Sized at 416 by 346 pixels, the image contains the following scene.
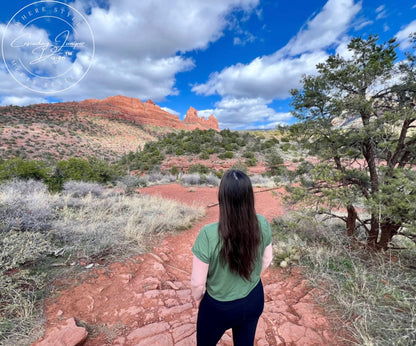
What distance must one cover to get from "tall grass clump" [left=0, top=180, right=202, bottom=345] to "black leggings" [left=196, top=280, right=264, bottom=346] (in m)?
1.83

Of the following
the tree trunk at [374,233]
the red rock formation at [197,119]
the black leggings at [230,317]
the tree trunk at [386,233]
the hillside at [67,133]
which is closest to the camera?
the black leggings at [230,317]

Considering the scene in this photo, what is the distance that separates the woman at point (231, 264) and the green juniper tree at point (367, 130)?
2.36m

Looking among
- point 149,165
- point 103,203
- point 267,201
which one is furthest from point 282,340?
point 149,165

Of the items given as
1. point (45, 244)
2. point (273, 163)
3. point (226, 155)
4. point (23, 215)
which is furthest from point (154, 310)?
point (226, 155)

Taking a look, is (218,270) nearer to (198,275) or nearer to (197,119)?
(198,275)

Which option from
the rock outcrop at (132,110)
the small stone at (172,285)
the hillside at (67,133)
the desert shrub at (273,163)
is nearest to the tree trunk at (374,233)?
the small stone at (172,285)

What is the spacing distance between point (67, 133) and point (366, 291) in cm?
4214

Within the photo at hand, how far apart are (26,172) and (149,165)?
35.4 feet

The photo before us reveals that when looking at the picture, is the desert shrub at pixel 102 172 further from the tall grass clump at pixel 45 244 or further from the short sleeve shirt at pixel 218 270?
the short sleeve shirt at pixel 218 270

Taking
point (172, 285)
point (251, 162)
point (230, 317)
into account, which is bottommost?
point (172, 285)

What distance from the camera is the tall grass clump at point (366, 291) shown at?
1885mm

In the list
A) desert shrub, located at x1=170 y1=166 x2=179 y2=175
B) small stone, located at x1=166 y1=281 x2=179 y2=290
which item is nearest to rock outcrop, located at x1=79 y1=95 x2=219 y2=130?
desert shrub, located at x1=170 y1=166 x2=179 y2=175

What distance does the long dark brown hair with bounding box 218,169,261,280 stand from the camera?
1267 millimetres

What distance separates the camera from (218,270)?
1.37m
